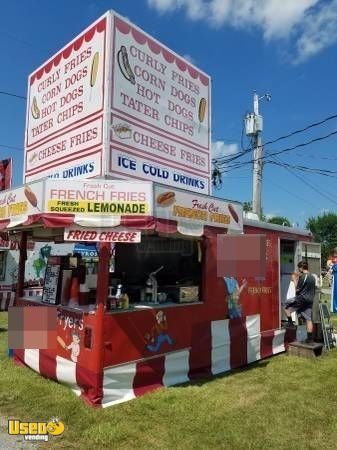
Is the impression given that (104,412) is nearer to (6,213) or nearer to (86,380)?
(86,380)

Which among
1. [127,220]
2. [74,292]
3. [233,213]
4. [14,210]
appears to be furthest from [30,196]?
[233,213]

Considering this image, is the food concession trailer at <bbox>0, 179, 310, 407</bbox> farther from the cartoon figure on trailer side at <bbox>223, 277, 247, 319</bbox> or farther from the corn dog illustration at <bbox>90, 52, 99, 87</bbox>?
the corn dog illustration at <bbox>90, 52, 99, 87</bbox>

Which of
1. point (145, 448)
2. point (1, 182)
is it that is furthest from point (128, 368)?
point (1, 182)

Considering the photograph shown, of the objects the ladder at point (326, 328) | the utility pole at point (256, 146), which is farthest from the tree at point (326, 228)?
the ladder at point (326, 328)

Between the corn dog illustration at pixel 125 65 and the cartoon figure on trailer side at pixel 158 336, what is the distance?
3.29 m

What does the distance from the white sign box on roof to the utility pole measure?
1308 cm

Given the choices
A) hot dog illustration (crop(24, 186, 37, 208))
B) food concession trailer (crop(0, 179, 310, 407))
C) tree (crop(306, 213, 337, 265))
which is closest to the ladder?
food concession trailer (crop(0, 179, 310, 407))

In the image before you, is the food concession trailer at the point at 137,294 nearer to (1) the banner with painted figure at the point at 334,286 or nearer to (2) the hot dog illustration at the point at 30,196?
(2) the hot dog illustration at the point at 30,196

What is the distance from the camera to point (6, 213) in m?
6.65

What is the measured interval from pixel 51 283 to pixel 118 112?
2728mm

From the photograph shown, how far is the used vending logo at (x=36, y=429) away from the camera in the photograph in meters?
4.84

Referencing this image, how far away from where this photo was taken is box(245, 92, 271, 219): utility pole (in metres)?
20.7

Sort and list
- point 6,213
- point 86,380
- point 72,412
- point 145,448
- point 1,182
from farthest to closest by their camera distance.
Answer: point 1,182 < point 6,213 < point 86,380 < point 72,412 < point 145,448

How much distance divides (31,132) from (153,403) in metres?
4.81
